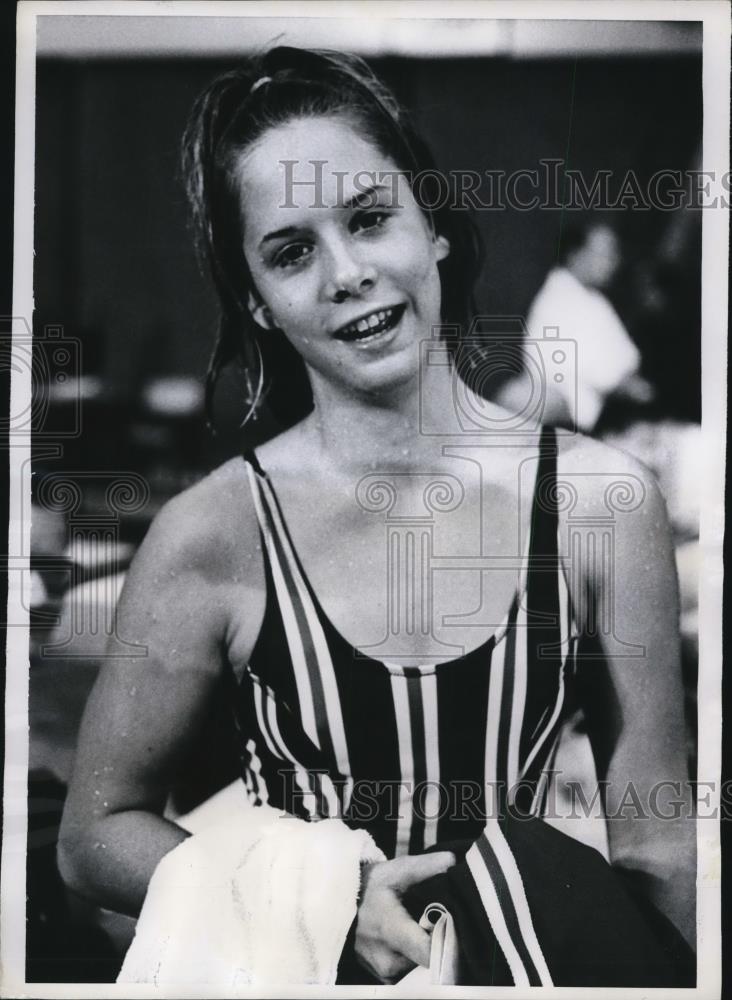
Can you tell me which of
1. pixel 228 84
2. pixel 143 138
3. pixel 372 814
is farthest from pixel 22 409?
pixel 372 814

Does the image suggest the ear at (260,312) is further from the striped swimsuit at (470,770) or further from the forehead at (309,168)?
the striped swimsuit at (470,770)

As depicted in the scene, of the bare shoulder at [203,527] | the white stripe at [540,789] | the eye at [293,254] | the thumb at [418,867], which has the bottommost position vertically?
the thumb at [418,867]

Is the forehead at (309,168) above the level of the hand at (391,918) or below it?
above

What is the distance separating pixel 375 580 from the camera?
1.92 m

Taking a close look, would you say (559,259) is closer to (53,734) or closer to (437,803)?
(437,803)

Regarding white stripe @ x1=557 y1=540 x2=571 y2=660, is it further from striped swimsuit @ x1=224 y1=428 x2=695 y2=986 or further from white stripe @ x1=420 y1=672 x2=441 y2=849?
white stripe @ x1=420 y1=672 x2=441 y2=849

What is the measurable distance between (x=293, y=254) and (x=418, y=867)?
1104 mm

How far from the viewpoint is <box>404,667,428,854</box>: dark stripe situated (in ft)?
6.22

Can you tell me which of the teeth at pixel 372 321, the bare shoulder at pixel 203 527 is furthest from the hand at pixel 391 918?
the teeth at pixel 372 321

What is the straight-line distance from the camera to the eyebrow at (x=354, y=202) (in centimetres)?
191

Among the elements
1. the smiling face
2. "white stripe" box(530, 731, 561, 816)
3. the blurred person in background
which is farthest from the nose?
"white stripe" box(530, 731, 561, 816)

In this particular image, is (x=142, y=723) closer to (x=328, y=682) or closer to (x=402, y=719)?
(x=328, y=682)

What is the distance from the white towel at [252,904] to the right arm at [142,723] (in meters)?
0.07

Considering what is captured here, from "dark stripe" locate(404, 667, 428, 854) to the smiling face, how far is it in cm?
53
